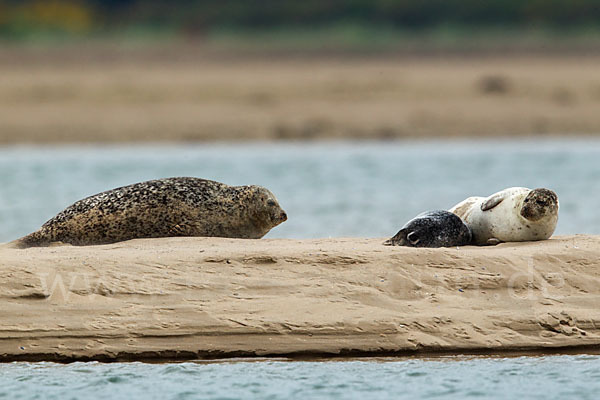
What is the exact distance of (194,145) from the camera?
1747cm

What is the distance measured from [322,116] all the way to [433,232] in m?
11.7

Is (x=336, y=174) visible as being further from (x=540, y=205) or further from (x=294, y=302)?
(x=294, y=302)

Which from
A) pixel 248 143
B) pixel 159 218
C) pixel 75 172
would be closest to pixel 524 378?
pixel 159 218

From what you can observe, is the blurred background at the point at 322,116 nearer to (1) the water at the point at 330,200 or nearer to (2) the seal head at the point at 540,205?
(1) the water at the point at 330,200

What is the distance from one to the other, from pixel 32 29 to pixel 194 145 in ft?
44.5

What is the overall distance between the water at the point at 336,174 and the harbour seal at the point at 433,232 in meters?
2.75

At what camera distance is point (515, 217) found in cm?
666

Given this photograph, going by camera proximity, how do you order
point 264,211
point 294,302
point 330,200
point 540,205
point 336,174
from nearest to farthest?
point 294,302, point 540,205, point 264,211, point 330,200, point 336,174

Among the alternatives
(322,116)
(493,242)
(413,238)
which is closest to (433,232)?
(413,238)

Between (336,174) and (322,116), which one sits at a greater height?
(322,116)

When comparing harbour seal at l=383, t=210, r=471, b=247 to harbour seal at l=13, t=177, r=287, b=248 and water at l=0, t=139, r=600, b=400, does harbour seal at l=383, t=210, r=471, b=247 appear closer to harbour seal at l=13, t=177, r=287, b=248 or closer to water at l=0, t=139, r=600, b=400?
harbour seal at l=13, t=177, r=287, b=248

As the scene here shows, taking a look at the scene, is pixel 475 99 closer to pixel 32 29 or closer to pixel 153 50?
pixel 153 50

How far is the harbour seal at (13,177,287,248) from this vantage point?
7121 mm

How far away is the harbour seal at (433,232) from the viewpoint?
260 inches
